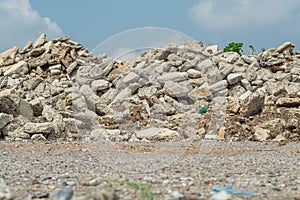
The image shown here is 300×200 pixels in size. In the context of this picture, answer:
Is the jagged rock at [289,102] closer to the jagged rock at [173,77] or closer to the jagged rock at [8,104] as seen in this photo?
the jagged rock at [173,77]

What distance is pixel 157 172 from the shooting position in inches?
262

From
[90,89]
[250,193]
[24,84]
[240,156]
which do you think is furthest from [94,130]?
[250,193]

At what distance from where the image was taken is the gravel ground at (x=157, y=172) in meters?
5.24

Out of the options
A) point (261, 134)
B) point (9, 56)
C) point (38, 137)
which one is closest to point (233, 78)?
point (261, 134)

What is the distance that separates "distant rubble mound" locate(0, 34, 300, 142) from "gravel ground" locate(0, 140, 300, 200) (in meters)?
2.01

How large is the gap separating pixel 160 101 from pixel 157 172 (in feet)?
23.5

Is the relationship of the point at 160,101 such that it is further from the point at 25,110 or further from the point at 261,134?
the point at 25,110

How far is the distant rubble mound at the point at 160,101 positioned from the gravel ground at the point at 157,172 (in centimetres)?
201

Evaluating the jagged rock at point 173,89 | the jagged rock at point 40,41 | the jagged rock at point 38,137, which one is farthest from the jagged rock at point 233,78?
the jagged rock at point 40,41

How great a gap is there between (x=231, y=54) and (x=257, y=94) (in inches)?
186

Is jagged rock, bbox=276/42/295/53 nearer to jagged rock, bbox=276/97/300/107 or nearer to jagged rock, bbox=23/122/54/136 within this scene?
jagged rock, bbox=276/97/300/107

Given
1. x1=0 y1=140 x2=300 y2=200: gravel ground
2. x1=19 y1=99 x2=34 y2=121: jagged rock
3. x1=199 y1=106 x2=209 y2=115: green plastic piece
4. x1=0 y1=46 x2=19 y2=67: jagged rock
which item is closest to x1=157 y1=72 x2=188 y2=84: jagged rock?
x1=199 y1=106 x2=209 y2=115: green plastic piece

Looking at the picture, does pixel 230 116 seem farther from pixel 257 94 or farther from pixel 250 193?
pixel 250 193

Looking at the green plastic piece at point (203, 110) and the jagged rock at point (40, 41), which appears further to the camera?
the jagged rock at point (40, 41)
